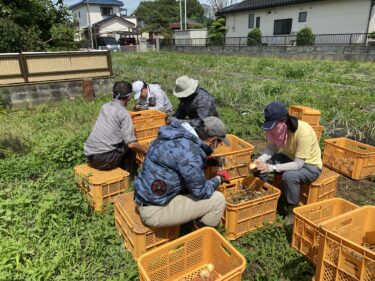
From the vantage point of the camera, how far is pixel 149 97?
536 centimetres

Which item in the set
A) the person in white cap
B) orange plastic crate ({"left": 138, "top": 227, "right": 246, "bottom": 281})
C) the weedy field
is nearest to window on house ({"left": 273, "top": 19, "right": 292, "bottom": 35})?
the weedy field

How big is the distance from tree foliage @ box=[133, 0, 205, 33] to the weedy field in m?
51.2

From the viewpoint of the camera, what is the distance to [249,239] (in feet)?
10.1

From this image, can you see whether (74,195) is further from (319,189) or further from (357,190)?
(357,190)

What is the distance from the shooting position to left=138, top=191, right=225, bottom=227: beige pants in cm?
258

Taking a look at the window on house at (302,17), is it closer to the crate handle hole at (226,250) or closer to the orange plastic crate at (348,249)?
the orange plastic crate at (348,249)

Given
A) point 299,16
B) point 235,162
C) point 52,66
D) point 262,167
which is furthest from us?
point 299,16

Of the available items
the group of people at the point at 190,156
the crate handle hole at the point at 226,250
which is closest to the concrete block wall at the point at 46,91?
the group of people at the point at 190,156

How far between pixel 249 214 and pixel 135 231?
1.17 meters

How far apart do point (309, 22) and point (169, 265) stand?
82.9 feet

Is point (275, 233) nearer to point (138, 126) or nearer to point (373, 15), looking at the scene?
point (138, 126)

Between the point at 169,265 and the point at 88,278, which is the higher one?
the point at 169,265

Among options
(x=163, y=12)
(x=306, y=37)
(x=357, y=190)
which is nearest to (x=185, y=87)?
(x=357, y=190)

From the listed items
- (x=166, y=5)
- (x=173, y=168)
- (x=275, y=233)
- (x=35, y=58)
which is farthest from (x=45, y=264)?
(x=166, y=5)
